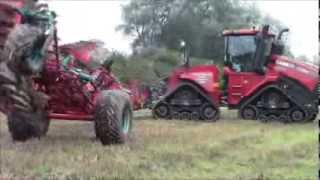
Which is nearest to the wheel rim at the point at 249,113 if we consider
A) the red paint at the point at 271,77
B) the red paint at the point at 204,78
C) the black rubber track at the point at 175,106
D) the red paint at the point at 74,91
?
the red paint at the point at 271,77

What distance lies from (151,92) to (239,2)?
1134 centimetres

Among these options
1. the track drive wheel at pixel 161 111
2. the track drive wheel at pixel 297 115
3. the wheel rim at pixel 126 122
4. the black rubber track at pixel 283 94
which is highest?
the wheel rim at pixel 126 122

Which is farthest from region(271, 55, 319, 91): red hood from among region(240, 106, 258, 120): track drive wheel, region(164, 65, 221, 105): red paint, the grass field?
the grass field

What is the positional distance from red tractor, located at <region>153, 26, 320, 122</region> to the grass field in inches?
174

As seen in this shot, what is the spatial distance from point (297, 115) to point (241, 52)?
7.51 ft

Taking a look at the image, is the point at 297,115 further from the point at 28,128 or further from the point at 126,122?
the point at 28,128

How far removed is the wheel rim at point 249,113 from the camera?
16109 millimetres

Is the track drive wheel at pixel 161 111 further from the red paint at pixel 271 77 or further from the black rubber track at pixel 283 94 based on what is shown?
the black rubber track at pixel 283 94

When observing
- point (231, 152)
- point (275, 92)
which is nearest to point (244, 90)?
point (275, 92)

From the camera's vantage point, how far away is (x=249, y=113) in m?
16.1

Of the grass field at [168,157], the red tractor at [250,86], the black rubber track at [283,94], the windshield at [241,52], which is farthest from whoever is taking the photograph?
the windshield at [241,52]

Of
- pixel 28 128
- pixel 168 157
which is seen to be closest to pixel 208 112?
pixel 28 128

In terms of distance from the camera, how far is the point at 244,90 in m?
16.6

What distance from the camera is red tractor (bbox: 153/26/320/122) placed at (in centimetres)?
1573
